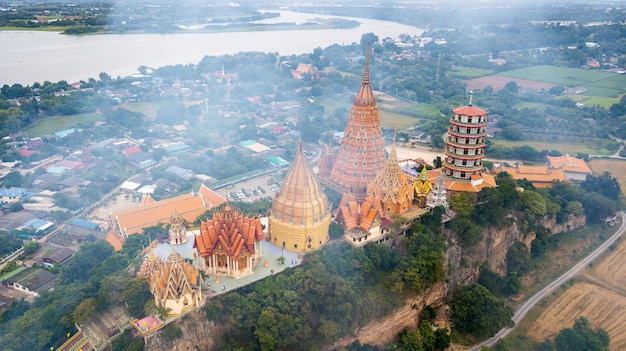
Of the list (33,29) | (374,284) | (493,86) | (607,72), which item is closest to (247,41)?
(33,29)

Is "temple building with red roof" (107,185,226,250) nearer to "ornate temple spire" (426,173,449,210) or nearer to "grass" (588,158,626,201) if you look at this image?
"ornate temple spire" (426,173,449,210)

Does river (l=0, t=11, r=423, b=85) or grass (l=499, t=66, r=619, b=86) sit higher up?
river (l=0, t=11, r=423, b=85)

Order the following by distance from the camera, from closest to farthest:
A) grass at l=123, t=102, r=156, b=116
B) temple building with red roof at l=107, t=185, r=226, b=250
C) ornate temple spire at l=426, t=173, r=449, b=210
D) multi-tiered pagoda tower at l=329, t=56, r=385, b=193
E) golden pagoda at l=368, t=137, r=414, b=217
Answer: golden pagoda at l=368, t=137, r=414, b=217
ornate temple spire at l=426, t=173, r=449, b=210
multi-tiered pagoda tower at l=329, t=56, r=385, b=193
temple building with red roof at l=107, t=185, r=226, b=250
grass at l=123, t=102, r=156, b=116

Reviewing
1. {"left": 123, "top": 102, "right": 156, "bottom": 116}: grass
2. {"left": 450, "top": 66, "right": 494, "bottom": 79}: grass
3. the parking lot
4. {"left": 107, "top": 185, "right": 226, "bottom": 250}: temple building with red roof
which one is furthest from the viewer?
{"left": 450, "top": 66, "right": 494, "bottom": 79}: grass

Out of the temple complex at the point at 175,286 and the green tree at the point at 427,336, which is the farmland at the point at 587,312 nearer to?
the green tree at the point at 427,336

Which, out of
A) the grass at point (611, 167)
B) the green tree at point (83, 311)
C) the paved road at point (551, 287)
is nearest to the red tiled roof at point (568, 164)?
the grass at point (611, 167)

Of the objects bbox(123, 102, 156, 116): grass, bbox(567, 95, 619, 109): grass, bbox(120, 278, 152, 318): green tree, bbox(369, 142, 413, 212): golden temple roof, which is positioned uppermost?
bbox(369, 142, 413, 212): golden temple roof

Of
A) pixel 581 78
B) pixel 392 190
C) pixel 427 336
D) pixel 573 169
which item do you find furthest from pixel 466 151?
pixel 581 78

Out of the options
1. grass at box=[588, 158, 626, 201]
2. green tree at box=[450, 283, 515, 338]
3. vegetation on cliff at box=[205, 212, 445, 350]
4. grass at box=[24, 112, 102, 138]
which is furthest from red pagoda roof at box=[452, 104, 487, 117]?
grass at box=[24, 112, 102, 138]
